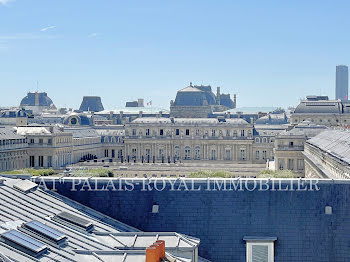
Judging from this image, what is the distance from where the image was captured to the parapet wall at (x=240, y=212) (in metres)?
24.7

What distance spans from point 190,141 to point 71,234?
125211 mm

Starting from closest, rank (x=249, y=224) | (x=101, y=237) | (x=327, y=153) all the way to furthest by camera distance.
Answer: (x=101, y=237) < (x=249, y=224) < (x=327, y=153)

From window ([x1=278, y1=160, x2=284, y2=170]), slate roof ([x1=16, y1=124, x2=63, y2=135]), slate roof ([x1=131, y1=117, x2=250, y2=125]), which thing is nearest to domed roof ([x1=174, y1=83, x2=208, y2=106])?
slate roof ([x1=131, y1=117, x2=250, y2=125])

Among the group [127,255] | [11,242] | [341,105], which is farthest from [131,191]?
[341,105]

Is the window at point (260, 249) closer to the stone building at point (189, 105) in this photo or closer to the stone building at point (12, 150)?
the stone building at point (12, 150)

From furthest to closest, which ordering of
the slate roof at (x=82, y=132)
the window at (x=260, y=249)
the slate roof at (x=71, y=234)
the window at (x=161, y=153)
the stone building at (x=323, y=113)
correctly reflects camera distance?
the stone building at (x=323, y=113), the window at (x=161, y=153), the slate roof at (x=82, y=132), the window at (x=260, y=249), the slate roof at (x=71, y=234)

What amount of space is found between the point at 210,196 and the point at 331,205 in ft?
14.7

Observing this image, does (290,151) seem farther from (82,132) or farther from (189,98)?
(189,98)

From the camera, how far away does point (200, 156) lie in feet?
480

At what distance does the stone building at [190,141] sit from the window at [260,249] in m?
120

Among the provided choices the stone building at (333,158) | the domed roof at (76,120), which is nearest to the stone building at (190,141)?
the domed roof at (76,120)

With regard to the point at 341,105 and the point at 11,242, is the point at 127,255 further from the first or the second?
the point at 341,105

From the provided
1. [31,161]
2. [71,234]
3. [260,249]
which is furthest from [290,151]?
[71,234]

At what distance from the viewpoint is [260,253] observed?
81.0 ft
